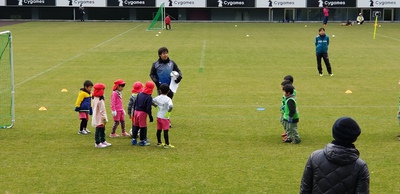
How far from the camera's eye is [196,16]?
72000 mm

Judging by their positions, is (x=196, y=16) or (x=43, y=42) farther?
(x=196, y=16)

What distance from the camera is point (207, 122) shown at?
16.4 metres

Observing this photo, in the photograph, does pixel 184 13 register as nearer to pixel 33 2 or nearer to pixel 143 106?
pixel 33 2

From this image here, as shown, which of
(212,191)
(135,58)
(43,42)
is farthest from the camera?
(43,42)

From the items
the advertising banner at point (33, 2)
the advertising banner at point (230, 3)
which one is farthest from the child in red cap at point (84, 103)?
the advertising banner at point (33, 2)

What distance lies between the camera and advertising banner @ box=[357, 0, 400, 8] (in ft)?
223

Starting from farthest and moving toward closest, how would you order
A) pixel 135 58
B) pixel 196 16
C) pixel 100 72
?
pixel 196 16, pixel 135 58, pixel 100 72

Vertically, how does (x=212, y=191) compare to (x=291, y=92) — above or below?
below

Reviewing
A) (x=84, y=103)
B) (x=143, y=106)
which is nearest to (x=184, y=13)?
(x=84, y=103)

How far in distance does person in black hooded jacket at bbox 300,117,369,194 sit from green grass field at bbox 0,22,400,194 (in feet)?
13.1

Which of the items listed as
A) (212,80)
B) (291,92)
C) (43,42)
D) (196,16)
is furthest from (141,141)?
(196,16)

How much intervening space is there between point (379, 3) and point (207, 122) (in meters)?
56.2

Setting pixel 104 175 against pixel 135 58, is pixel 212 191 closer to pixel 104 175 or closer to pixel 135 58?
pixel 104 175

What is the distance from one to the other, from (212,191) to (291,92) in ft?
13.1
